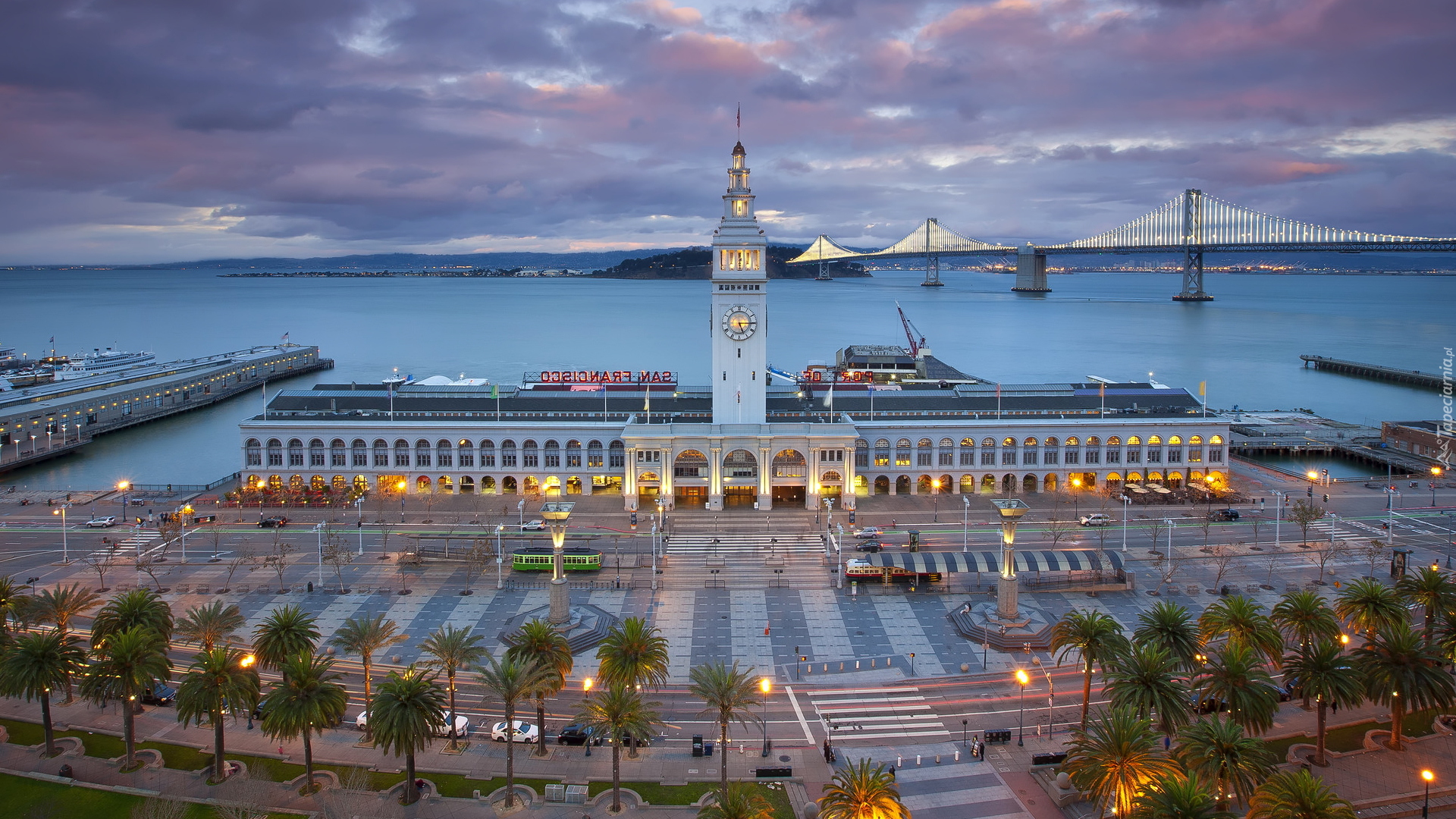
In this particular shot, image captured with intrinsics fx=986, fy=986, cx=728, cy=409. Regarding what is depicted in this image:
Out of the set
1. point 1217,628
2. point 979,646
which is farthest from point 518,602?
point 1217,628

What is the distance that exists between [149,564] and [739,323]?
163 feet

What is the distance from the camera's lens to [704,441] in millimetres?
87062

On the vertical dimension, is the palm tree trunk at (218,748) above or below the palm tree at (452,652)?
below

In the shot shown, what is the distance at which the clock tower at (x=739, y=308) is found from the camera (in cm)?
8712

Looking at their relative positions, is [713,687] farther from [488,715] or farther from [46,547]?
[46,547]

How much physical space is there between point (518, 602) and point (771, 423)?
3357 centimetres

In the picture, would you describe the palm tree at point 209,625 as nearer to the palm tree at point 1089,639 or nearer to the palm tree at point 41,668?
the palm tree at point 41,668

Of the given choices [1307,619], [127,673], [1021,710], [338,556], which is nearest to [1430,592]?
[1307,619]

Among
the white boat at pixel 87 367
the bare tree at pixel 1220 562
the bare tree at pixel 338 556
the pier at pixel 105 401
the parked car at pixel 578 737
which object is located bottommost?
the parked car at pixel 578 737

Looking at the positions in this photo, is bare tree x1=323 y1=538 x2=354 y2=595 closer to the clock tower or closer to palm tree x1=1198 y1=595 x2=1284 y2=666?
the clock tower

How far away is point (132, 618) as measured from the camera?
46000mm

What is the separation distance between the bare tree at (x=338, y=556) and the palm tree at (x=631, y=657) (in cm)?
2961

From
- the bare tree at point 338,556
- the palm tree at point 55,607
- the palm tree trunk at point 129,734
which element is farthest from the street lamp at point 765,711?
the palm tree at point 55,607

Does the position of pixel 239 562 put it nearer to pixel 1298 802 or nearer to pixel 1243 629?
pixel 1243 629
